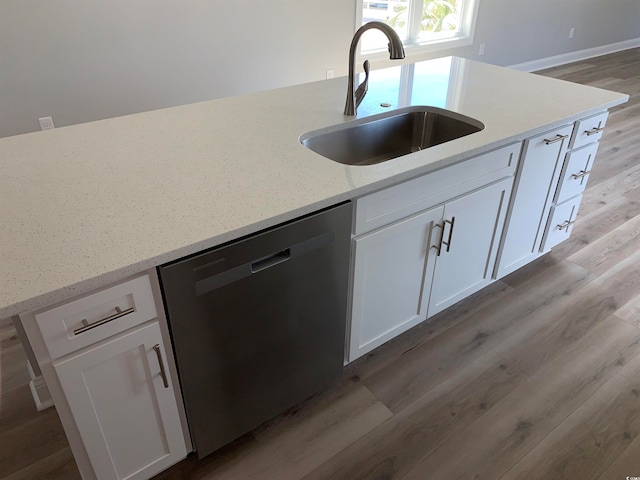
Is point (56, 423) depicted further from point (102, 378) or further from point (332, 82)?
point (332, 82)

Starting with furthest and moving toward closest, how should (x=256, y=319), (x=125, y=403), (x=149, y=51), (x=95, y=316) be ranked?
(x=149, y=51) → (x=256, y=319) → (x=125, y=403) → (x=95, y=316)

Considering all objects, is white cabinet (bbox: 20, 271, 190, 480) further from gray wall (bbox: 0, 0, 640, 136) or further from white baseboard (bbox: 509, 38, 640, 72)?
white baseboard (bbox: 509, 38, 640, 72)

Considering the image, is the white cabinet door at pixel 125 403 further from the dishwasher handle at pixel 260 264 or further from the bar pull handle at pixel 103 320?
the dishwasher handle at pixel 260 264

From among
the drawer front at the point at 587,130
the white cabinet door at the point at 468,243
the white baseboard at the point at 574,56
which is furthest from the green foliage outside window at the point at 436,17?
the white cabinet door at the point at 468,243

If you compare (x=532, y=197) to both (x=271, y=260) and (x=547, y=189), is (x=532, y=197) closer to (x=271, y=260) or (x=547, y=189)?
(x=547, y=189)

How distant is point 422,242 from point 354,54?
741 mm

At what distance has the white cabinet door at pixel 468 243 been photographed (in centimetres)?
178

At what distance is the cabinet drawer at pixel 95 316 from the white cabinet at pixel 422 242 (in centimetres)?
67

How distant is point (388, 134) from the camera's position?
1969 mm

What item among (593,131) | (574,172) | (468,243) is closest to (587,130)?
(593,131)

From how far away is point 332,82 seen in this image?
2230 millimetres

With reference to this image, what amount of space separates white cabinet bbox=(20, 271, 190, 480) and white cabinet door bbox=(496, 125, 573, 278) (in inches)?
60.9

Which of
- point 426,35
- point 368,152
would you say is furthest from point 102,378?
point 426,35

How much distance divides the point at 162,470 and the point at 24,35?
9.48 ft
